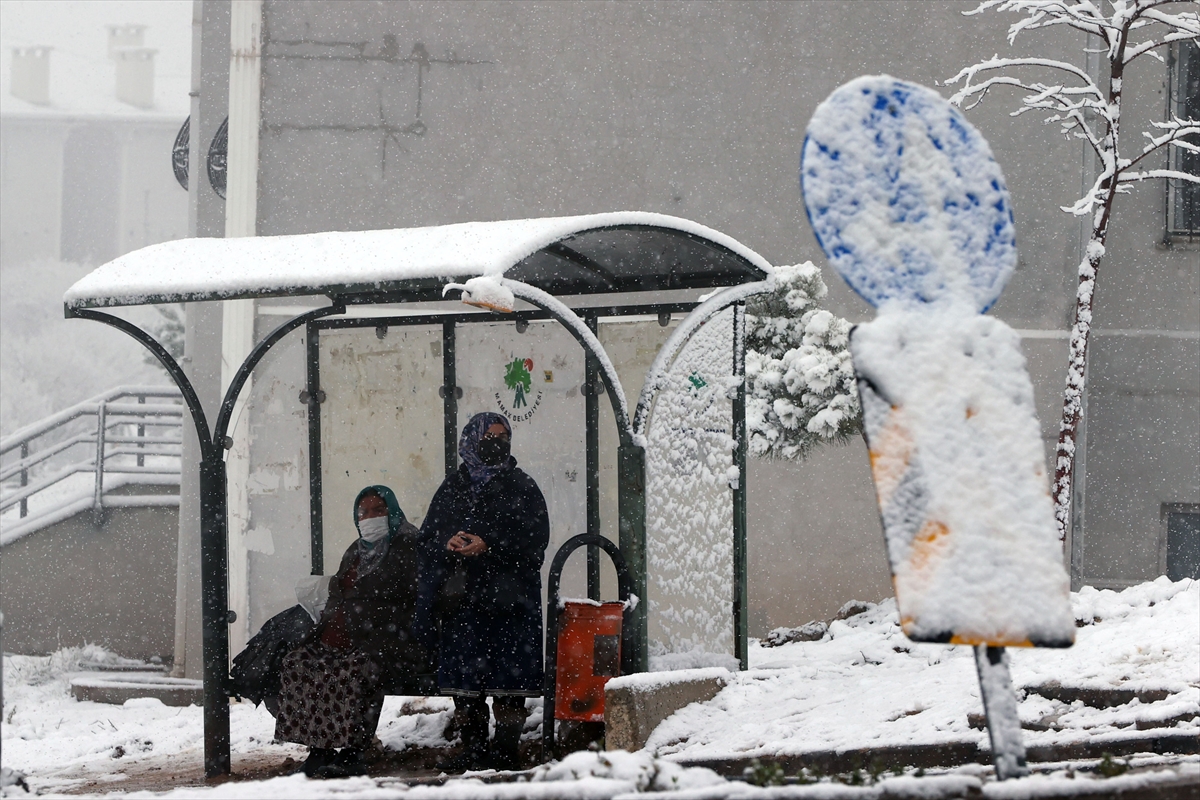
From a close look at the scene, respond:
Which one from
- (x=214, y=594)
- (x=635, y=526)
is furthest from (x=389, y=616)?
(x=635, y=526)

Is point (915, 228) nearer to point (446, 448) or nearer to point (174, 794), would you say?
point (174, 794)

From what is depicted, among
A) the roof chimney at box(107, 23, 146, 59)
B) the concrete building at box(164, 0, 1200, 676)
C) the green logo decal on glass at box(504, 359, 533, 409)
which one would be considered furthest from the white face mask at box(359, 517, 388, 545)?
the roof chimney at box(107, 23, 146, 59)

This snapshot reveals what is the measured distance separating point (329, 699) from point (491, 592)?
841 millimetres

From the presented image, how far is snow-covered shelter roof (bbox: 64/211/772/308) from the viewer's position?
19.3ft

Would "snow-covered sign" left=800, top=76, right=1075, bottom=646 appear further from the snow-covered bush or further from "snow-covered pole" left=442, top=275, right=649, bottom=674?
the snow-covered bush

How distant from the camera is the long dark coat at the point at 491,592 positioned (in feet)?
20.9

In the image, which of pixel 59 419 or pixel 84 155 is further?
pixel 84 155

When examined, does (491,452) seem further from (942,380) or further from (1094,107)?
(1094,107)

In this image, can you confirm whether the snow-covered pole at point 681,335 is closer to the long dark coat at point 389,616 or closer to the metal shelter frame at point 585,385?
the metal shelter frame at point 585,385

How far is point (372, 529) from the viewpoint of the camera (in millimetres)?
6695

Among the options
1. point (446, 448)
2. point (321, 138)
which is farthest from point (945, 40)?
point (446, 448)

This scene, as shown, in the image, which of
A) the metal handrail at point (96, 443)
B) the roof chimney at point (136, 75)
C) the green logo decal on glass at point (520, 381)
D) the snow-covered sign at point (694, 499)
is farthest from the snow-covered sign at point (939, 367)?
the roof chimney at point (136, 75)

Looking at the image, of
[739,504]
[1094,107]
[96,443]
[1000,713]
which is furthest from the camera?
[96,443]

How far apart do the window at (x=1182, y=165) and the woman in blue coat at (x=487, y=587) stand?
770 centimetres
